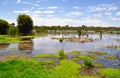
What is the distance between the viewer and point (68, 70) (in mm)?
21109

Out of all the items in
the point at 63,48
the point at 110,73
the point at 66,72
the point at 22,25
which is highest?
the point at 22,25

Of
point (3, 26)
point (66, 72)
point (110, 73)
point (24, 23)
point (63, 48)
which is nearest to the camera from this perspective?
point (66, 72)

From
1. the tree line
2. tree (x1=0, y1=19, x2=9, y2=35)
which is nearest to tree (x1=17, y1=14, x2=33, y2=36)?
the tree line

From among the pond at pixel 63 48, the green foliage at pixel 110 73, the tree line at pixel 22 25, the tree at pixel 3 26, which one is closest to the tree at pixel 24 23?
the tree line at pixel 22 25

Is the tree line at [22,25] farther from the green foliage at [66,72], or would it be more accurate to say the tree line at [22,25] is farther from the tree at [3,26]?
the green foliage at [66,72]

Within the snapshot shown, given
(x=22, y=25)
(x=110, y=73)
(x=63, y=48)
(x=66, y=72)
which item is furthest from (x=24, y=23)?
(x=110, y=73)

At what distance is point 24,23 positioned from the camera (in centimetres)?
8288

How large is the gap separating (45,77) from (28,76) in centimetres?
146

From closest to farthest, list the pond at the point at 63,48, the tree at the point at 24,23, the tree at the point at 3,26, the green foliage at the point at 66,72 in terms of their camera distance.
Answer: the green foliage at the point at 66,72
the pond at the point at 63,48
the tree at the point at 24,23
the tree at the point at 3,26

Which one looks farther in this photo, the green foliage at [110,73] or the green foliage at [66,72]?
the green foliage at [110,73]

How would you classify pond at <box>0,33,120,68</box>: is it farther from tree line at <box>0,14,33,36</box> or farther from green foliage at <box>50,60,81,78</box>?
tree line at <box>0,14,33,36</box>

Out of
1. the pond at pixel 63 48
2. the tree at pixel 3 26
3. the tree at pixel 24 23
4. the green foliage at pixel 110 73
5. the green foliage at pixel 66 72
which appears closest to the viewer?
the green foliage at pixel 66 72

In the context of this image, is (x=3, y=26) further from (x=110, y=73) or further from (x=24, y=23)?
(x=110, y=73)

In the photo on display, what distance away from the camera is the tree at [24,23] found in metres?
83.4
